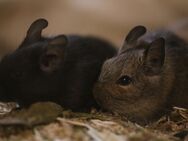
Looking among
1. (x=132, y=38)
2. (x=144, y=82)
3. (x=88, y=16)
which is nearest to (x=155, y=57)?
(x=144, y=82)

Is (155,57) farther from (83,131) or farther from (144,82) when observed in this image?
(83,131)

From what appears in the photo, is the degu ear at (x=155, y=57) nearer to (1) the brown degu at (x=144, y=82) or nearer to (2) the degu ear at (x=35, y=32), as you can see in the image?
(1) the brown degu at (x=144, y=82)

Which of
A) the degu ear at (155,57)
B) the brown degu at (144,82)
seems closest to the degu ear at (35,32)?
the brown degu at (144,82)

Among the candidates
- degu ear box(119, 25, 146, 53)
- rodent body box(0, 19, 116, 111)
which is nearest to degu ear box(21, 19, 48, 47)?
rodent body box(0, 19, 116, 111)

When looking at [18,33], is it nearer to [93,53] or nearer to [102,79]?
[93,53]

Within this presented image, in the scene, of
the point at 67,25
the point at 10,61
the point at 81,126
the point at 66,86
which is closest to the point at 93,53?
the point at 66,86

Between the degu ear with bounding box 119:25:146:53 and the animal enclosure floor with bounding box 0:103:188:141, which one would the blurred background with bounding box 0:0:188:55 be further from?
the animal enclosure floor with bounding box 0:103:188:141
